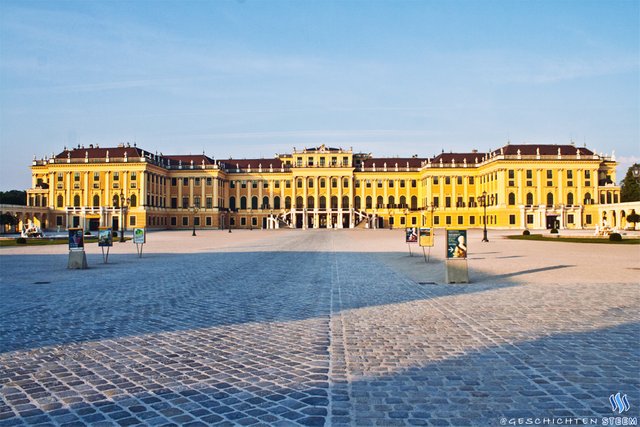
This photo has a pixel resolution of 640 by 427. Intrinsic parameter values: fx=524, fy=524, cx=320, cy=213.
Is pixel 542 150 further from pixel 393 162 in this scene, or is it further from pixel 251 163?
pixel 251 163

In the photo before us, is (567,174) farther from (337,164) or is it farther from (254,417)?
(254,417)

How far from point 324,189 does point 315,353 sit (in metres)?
95.9

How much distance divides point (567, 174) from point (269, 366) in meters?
88.0

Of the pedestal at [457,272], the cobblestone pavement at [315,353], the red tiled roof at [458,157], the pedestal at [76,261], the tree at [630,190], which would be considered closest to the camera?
the cobblestone pavement at [315,353]

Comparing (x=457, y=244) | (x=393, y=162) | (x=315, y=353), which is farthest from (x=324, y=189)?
(x=315, y=353)

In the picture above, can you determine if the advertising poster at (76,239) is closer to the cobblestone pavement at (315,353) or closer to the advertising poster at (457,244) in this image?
the cobblestone pavement at (315,353)

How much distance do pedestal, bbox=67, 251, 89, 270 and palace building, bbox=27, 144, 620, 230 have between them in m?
57.4

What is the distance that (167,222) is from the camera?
97375 mm

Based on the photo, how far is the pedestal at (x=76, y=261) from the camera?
1873cm

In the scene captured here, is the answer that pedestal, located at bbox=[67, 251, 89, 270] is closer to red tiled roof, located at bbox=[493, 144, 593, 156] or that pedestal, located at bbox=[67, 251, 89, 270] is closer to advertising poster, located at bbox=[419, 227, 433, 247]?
advertising poster, located at bbox=[419, 227, 433, 247]

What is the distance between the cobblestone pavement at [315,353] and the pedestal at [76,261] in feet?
18.9

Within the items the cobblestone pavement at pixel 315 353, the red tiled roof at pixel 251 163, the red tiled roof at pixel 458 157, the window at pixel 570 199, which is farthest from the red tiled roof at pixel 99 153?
the cobblestone pavement at pixel 315 353

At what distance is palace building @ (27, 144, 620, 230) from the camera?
83188mm

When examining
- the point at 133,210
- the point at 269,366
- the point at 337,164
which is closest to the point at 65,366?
the point at 269,366
